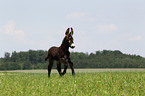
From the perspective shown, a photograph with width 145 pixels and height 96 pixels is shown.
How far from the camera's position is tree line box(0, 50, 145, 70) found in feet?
98.8

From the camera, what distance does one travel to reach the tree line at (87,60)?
30109mm

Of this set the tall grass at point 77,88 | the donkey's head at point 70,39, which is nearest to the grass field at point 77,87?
the tall grass at point 77,88

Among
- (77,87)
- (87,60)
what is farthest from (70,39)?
(87,60)

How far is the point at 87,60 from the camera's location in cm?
3288

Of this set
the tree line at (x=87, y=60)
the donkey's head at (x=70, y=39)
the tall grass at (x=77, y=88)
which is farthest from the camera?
the tree line at (x=87, y=60)

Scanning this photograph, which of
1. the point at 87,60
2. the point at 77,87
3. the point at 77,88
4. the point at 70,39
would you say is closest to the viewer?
the point at 77,88

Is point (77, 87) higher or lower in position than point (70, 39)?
lower

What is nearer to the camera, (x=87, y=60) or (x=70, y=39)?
(x=70, y=39)

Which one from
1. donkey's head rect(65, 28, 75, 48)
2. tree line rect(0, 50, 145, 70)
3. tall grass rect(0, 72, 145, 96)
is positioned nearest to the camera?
tall grass rect(0, 72, 145, 96)

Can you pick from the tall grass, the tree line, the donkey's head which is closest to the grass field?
the tall grass

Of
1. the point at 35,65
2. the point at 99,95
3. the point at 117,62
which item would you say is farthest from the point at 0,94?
the point at 35,65

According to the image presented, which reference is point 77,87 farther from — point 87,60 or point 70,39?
point 87,60

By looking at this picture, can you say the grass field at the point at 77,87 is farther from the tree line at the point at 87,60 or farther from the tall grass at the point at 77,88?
the tree line at the point at 87,60

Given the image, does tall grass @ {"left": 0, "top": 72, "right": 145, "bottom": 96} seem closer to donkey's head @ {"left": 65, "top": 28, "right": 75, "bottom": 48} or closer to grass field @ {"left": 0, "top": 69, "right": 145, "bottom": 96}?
grass field @ {"left": 0, "top": 69, "right": 145, "bottom": 96}
